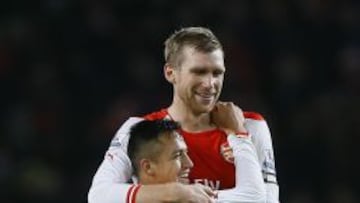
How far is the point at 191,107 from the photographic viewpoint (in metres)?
6.23

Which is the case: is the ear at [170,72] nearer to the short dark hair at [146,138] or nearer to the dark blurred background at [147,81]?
the short dark hair at [146,138]

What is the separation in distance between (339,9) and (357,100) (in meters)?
1.10

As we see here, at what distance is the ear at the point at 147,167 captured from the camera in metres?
5.80

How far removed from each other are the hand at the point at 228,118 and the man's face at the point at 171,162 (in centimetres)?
41

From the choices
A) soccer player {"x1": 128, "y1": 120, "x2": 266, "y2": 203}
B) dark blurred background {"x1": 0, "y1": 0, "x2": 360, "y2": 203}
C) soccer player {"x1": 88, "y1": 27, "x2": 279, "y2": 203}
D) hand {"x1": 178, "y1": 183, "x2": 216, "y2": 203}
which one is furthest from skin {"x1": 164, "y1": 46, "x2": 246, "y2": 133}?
dark blurred background {"x1": 0, "y1": 0, "x2": 360, "y2": 203}

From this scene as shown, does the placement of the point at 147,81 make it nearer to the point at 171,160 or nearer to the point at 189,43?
the point at 189,43

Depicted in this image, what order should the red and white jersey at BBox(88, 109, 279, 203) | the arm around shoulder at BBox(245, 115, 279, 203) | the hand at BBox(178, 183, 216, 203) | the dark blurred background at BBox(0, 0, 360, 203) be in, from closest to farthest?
the hand at BBox(178, 183, 216, 203) → the red and white jersey at BBox(88, 109, 279, 203) → the arm around shoulder at BBox(245, 115, 279, 203) → the dark blurred background at BBox(0, 0, 360, 203)

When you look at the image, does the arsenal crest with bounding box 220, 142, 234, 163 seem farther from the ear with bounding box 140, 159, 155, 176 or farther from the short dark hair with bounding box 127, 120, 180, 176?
the ear with bounding box 140, 159, 155, 176

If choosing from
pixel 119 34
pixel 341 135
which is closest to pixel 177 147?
pixel 341 135

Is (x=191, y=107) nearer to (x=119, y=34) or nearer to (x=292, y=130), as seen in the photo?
(x=292, y=130)

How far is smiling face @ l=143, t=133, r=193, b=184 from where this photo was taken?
577cm

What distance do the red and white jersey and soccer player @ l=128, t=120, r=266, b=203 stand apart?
11 centimetres

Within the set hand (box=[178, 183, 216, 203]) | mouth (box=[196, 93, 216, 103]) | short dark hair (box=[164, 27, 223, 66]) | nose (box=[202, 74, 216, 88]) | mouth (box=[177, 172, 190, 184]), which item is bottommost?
hand (box=[178, 183, 216, 203])

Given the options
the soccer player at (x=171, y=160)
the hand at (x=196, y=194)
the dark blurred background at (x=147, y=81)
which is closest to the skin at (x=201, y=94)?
the soccer player at (x=171, y=160)
